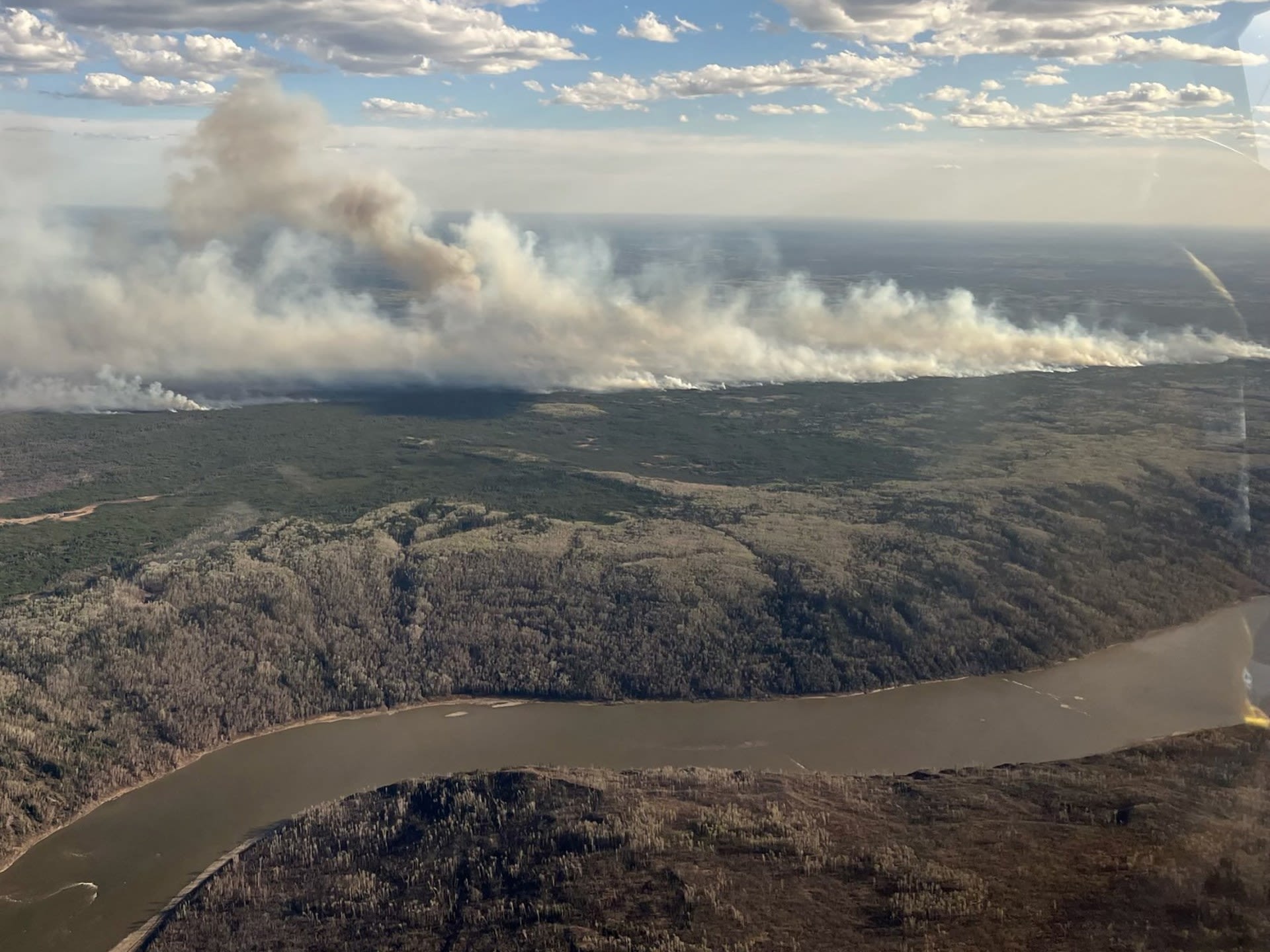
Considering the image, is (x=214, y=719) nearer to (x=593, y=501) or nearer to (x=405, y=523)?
(x=405, y=523)

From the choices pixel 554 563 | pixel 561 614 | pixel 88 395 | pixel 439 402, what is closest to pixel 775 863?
pixel 561 614

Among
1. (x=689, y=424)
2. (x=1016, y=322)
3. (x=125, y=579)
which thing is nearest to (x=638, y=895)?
(x=125, y=579)

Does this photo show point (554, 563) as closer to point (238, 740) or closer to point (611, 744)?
point (611, 744)

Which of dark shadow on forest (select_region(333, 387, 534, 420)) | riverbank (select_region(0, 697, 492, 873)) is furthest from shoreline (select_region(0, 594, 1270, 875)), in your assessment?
dark shadow on forest (select_region(333, 387, 534, 420))

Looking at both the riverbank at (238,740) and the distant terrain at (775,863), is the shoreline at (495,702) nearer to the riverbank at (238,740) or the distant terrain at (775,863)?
the riverbank at (238,740)

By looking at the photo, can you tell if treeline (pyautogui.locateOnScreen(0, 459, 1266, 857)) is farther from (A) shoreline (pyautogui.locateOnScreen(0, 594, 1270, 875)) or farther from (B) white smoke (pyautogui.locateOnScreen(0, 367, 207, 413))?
(B) white smoke (pyautogui.locateOnScreen(0, 367, 207, 413))
